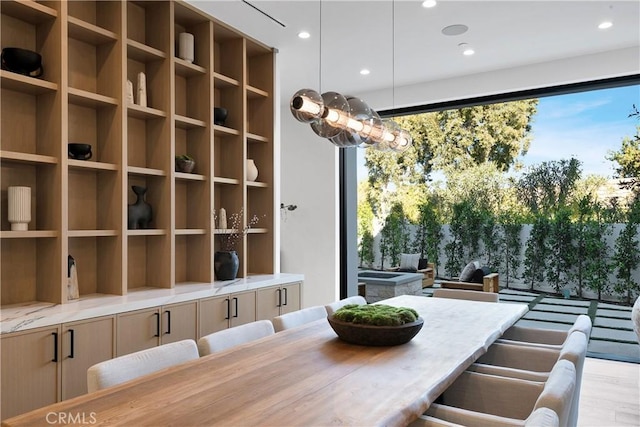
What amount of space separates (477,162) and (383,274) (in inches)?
77.8

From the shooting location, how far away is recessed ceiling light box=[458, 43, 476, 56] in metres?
4.28

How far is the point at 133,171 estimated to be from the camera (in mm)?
3273

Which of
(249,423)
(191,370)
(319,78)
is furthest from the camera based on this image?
(319,78)

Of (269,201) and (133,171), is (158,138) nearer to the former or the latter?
(133,171)

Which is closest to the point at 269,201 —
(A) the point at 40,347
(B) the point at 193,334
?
(B) the point at 193,334

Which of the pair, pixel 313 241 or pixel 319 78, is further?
pixel 313 241

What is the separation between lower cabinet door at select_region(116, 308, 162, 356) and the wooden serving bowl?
1463 millimetres

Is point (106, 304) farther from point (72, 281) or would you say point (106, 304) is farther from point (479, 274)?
point (479, 274)

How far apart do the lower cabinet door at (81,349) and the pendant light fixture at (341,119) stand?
67.2 inches

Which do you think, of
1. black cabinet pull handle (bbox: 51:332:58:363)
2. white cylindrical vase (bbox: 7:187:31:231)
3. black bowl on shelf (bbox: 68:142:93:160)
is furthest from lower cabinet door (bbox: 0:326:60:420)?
black bowl on shelf (bbox: 68:142:93:160)

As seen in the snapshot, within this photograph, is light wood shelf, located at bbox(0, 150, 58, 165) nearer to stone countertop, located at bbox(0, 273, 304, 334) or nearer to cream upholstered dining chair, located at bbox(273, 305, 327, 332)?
stone countertop, located at bbox(0, 273, 304, 334)

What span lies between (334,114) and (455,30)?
2.08 meters

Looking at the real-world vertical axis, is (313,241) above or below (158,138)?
below

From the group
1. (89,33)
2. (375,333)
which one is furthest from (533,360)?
(89,33)
